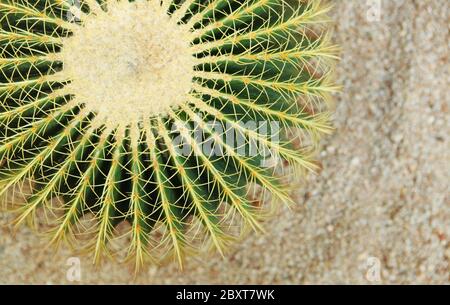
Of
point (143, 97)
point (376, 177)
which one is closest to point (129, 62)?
point (143, 97)

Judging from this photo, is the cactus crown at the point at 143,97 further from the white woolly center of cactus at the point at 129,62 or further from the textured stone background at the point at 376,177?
the textured stone background at the point at 376,177

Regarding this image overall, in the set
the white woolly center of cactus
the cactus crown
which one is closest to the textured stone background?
the cactus crown

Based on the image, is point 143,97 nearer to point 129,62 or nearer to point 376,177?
point 129,62

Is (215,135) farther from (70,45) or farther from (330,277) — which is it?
(330,277)

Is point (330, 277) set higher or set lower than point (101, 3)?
lower

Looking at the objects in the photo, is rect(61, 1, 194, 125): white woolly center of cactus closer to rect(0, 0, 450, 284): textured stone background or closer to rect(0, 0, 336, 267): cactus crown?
rect(0, 0, 336, 267): cactus crown

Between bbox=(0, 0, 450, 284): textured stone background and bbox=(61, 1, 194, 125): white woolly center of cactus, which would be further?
bbox=(0, 0, 450, 284): textured stone background
